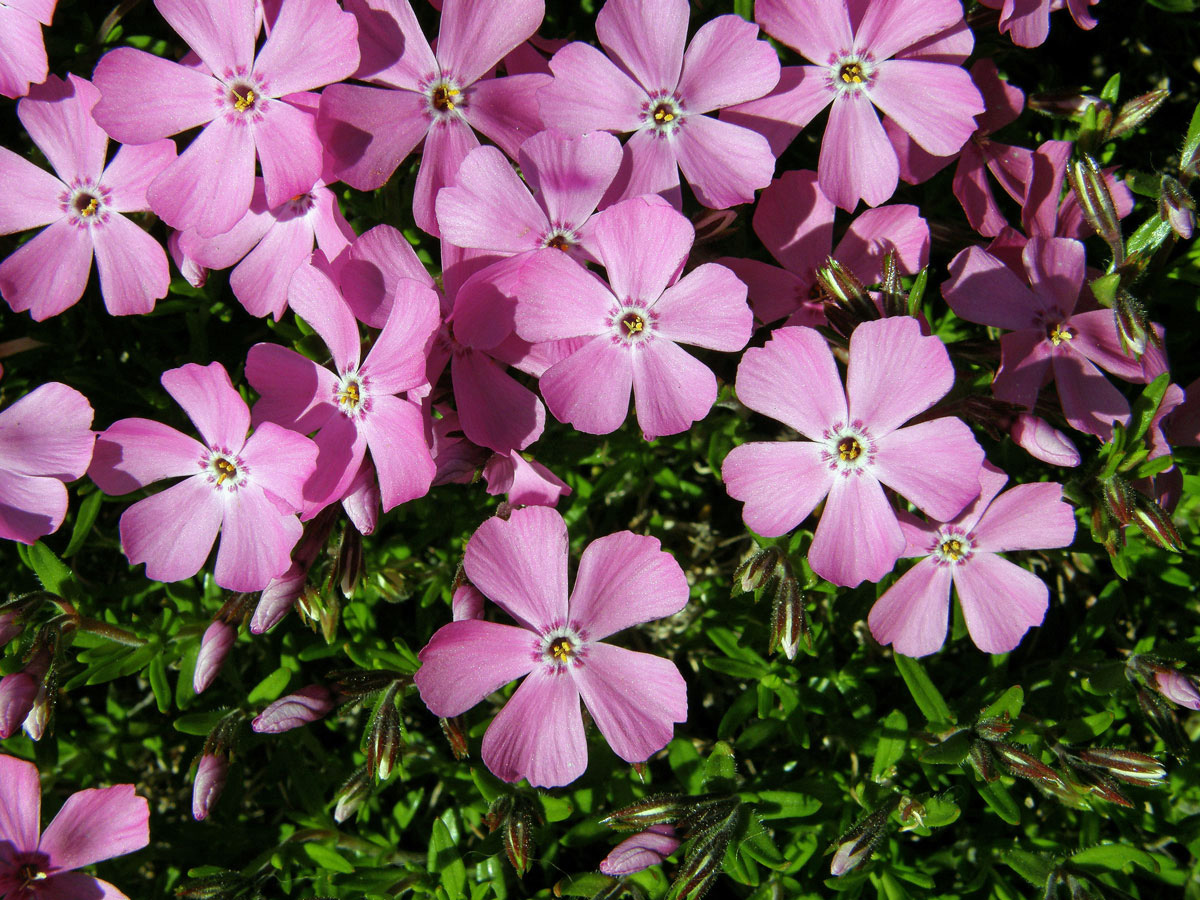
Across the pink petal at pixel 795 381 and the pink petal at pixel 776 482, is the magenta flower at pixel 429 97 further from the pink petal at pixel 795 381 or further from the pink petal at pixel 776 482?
the pink petal at pixel 776 482

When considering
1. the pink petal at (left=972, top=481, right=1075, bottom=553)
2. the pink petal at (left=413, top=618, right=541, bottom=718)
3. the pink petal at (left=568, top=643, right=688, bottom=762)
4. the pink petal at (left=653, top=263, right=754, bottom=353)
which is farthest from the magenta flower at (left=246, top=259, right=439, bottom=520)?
the pink petal at (left=972, top=481, right=1075, bottom=553)

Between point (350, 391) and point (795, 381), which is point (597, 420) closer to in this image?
point (795, 381)

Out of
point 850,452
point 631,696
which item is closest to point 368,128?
point 850,452

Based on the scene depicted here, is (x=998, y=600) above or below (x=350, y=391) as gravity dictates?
below

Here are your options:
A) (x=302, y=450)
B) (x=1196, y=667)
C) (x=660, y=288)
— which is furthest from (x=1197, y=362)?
(x=302, y=450)

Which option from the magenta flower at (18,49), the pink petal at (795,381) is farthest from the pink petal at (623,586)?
the magenta flower at (18,49)

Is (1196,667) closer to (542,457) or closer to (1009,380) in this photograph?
(1009,380)
